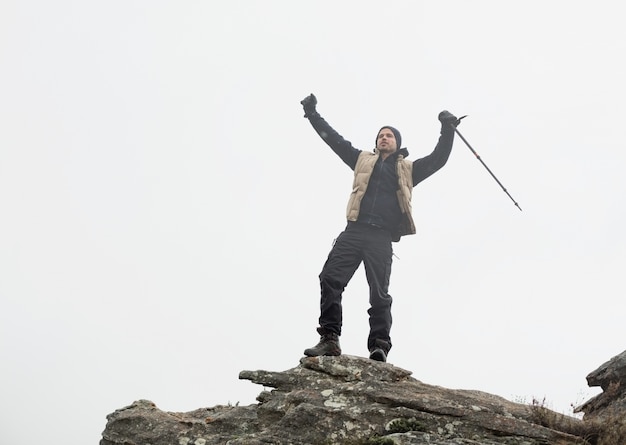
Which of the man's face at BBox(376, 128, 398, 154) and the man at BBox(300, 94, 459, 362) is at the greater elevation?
the man's face at BBox(376, 128, 398, 154)

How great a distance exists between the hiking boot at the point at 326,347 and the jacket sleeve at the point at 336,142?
3178 mm

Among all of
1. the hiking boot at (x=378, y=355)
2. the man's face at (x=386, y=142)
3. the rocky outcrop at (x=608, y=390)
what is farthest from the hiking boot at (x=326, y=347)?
the rocky outcrop at (x=608, y=390)

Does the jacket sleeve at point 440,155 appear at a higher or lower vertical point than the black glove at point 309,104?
lower

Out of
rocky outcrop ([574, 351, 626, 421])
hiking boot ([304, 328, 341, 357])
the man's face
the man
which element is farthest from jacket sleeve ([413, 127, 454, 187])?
rocky outcrop ([574, 351, 626, 421])

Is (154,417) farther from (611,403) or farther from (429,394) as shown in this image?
→ (611,403)

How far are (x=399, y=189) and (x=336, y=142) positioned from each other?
1527 mm

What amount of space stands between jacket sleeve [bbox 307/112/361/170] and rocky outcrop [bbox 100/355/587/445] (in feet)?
12.1

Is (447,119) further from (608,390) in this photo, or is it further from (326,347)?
(608,390)

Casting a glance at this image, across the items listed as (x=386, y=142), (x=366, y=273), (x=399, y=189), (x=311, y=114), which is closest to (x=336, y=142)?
(x=311, y=114)

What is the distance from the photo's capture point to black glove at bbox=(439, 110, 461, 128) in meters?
10.2

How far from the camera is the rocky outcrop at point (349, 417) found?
25.0 feet

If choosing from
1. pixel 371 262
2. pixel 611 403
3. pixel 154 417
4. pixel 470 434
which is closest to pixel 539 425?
pixel 470 434

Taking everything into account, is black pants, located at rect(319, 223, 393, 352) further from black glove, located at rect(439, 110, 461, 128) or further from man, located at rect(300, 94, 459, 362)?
black glove, located at rect(439, 110, 461, 128)

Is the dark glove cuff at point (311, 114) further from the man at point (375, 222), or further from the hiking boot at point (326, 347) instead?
the hiking boot at point (326, 347)
